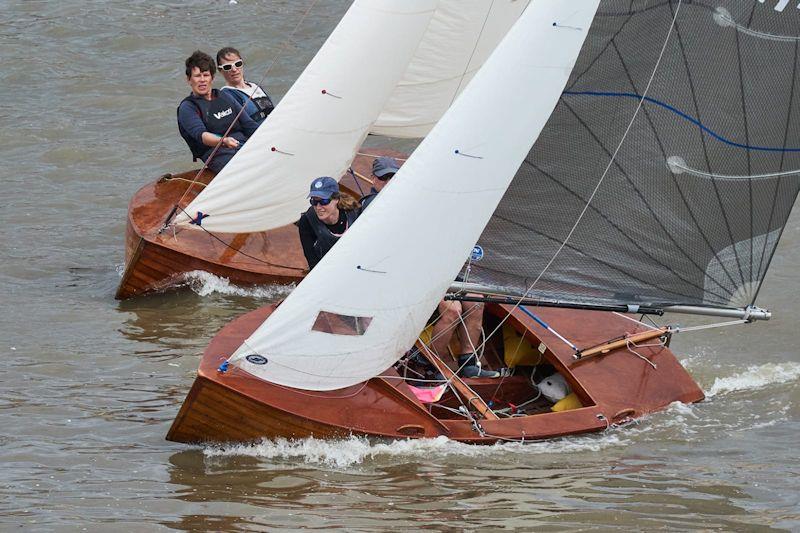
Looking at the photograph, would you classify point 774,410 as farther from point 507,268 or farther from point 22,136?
point 22,136

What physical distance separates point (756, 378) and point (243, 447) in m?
3.46

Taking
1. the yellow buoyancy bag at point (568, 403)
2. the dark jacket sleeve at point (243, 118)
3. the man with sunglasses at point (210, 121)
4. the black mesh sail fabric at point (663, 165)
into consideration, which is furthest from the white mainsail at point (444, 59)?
the yellow buoyancy bag at point (568, 403)

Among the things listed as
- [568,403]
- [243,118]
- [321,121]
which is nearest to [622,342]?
[568,403]

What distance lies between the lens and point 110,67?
1606 cm

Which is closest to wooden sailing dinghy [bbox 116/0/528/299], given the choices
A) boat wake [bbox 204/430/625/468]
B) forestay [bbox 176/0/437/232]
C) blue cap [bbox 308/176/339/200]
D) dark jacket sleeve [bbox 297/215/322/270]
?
forestay [bbox 176/0/437/232]

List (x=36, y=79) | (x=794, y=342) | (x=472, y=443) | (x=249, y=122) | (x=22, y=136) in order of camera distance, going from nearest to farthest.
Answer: (x=472, y=443)
(x=794, y=342)
(x=249, y=122)
(x=22, y=136)
(x=36, y=79)

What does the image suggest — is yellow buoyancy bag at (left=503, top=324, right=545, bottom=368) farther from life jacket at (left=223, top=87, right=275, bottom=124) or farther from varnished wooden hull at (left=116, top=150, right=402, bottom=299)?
life jacket at (left=223, top=87, right=275, bottom=124)

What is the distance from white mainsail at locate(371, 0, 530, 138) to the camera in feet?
34.1

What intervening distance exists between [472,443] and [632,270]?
126cm

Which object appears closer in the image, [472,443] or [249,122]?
[472,443]

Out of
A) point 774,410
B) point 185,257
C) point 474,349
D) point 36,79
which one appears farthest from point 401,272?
point 36,79

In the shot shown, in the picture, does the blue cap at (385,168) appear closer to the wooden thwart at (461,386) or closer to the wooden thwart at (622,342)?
the wooden thwart at (461,386)

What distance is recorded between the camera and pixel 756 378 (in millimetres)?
8516

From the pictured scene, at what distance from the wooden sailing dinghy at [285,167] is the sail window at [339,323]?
3.19m
